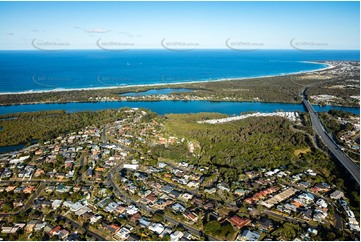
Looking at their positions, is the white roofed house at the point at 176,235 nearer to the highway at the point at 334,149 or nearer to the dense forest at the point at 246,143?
the dense forest at the point at 246,143

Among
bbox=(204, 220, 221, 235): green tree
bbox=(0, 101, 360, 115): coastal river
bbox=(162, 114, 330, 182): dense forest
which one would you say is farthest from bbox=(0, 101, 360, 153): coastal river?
bbox=(204, 220, 221, 235): green tree

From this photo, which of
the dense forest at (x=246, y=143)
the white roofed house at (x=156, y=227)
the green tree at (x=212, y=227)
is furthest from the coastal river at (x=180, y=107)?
the green tree at (x=212, y=227)

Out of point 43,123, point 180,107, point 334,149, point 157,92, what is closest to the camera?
point 334,149

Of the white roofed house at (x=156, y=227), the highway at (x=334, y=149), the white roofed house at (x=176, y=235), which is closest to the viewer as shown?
the white roofed house at (x=176, y=235)

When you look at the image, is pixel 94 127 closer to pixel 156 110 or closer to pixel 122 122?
pixel 122 122

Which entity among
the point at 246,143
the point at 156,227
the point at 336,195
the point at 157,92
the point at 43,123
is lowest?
the point at 43,123

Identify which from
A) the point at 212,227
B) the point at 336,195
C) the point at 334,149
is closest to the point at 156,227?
the point at 212,227

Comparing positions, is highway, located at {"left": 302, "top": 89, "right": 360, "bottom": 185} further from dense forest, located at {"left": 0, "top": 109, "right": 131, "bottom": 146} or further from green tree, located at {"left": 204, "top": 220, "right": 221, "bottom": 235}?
dense forest, located at {"left": 0, "top": 109, "right": 131, "bottom": 146}

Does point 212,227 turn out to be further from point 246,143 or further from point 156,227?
point 246,143
